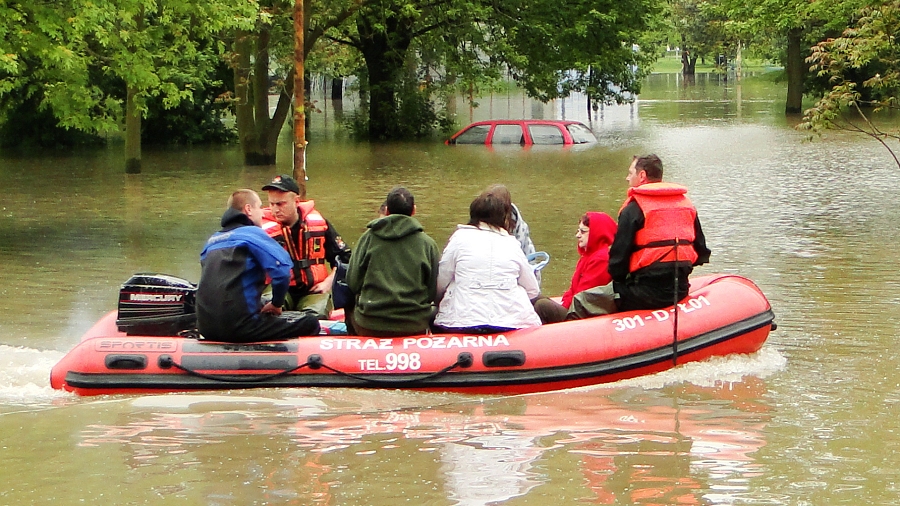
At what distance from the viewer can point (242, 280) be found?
7.51 m

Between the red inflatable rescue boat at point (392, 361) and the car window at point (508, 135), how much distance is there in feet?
80.5

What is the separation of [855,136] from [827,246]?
17.3m

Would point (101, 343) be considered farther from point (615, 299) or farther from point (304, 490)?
point (615, 299)

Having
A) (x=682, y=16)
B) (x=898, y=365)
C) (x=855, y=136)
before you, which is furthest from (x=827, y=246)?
(x=682, y=16)

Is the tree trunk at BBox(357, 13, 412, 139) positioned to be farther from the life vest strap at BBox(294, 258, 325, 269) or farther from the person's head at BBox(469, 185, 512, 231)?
the person's head at BBox(469, 185, 512, 231)

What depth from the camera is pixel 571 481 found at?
5848 mm

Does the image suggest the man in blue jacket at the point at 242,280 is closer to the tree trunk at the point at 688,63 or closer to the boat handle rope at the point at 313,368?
the boat handle rope at the point at 313,368

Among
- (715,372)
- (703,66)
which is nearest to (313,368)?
(715,372)

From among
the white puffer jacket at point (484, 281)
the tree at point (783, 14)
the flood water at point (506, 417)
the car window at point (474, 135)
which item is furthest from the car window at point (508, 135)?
the white puffer jacket at point (484, 281)

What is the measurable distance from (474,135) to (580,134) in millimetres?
2865

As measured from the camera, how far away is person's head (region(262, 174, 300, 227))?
8.50 meters

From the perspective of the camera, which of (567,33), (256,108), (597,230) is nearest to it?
(597,230)

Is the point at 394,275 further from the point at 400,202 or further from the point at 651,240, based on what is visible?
the point at 651,240

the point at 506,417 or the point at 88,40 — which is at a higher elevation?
the point at 88,40
